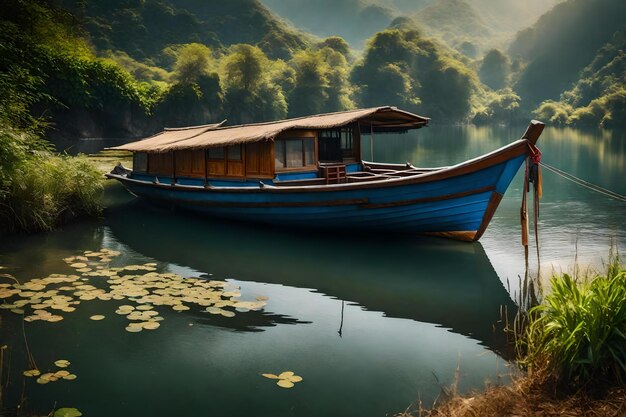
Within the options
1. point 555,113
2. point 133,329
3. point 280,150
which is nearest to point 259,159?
point 280,150

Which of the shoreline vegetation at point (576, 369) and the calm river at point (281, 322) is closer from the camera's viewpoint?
the shoreline vegetation at point (576, 369)

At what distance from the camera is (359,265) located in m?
10.2

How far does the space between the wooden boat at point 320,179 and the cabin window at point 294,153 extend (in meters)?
0.03

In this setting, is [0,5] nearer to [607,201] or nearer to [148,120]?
[607,201]

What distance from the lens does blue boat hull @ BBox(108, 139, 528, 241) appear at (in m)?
10.4

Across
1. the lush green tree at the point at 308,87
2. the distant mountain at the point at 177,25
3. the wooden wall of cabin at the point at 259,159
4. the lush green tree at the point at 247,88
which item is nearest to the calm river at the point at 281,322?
the wooden wall of cabin at the point at 259,159

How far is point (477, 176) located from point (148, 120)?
48.7 m

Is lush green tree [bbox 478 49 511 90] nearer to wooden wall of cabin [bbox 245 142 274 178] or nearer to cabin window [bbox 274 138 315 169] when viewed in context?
cabin window [bbox 274 138 315 169]

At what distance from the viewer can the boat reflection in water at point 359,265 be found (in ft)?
25.8

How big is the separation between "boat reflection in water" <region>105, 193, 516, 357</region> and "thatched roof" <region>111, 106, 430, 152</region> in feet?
7.63

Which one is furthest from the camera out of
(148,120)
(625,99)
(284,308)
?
(625,99)

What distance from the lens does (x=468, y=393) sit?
17.5 feet

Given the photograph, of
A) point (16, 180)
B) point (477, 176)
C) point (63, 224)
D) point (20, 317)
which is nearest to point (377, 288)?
point (477, 176)

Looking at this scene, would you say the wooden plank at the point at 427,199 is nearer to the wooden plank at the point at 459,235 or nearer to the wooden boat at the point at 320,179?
the wooden boat at the point at 320,179
